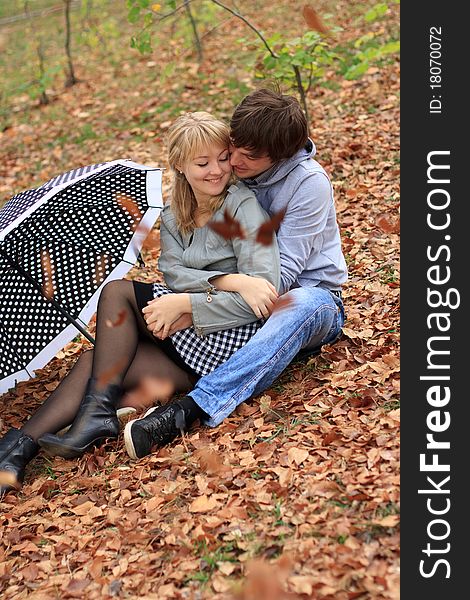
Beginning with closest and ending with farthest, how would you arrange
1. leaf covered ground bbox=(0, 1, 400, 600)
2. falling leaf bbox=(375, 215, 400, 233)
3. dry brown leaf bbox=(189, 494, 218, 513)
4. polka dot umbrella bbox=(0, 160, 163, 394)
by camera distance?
leaf covered ground bbox=(0, 1, 400, 600)
dry brown leaf bbox=(189, 494, 218, 513)
polka dot umbrella bbox=(0, 160, 163, 394)
falling leaf bbox=(375, 215, 400, 233)

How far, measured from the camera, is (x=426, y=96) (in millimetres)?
3781

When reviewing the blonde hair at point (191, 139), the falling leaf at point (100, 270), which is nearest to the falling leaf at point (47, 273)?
the falling leaf at point (100, 270)

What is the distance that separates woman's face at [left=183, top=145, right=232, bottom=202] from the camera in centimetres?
341

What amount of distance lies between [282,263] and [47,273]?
124 cm

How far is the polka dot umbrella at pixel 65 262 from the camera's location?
3.85m

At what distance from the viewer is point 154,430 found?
10.9 feet

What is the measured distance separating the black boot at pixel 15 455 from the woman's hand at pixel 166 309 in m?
0.78

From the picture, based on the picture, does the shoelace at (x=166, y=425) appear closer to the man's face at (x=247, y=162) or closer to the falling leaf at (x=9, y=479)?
the falling leaf at (x=9, y=479)

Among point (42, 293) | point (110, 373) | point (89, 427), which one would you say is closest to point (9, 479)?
point (89, 427)

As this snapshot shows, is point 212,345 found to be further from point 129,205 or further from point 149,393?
point 129,205

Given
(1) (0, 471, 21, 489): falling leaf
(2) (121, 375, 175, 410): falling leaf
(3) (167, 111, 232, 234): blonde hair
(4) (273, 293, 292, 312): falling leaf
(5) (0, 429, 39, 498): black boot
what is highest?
(3) (167, 111, 232, 234): blonde hair

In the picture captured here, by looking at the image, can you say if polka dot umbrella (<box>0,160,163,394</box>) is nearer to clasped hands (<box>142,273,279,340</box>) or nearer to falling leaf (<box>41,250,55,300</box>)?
falling leaf (<box>41,250,55,300</box>)

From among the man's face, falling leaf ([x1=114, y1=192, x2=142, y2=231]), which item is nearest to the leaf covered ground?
the man's face

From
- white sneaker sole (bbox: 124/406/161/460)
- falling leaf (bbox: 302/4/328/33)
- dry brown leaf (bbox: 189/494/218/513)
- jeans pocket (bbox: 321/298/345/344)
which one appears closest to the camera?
dry brown leaf (bbox: 189/494/218/513)
